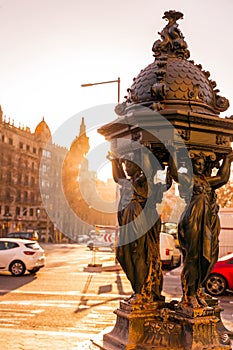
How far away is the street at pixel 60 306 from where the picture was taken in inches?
293

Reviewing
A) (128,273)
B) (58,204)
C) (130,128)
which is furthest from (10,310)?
(58,204)

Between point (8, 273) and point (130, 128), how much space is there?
15.7 metres

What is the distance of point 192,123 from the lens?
588cm

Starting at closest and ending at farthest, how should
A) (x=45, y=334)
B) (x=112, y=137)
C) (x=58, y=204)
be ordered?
(x=112, y=137)
(x=45, y=334)
(x=58, y=204)

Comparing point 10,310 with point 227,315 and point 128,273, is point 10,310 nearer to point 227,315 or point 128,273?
point 227,315

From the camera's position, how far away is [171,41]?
6.54 meters

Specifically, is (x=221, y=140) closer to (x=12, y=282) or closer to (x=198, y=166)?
(x=198, y=166)

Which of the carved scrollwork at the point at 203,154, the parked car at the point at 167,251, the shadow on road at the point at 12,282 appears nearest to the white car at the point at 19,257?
the shadow on road at the point at 12,282

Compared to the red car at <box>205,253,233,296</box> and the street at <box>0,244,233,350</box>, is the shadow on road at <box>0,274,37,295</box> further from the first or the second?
the red car at <box>205,253,233,296</box>

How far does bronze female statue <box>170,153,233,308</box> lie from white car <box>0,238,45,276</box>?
1429cm

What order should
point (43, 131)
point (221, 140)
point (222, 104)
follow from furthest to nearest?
point (43, 131), point (222, 104), point (221, 140)

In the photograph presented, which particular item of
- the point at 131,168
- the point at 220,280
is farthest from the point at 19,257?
the point at 131,168

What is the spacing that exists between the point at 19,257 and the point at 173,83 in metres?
14.7

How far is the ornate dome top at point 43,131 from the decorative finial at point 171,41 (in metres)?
84.9
